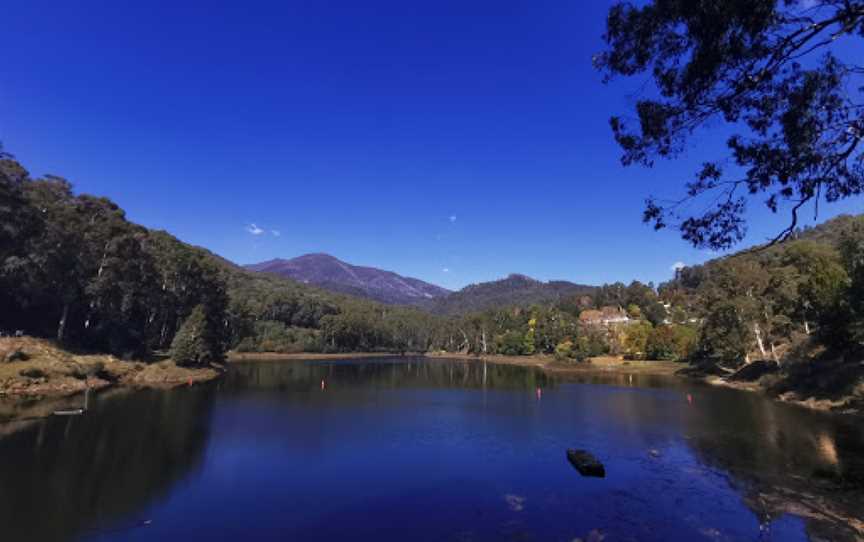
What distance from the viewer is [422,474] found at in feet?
92.8

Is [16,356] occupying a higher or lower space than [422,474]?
higher

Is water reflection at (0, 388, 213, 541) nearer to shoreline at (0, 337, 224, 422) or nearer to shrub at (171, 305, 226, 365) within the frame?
shoreline at (0, 337, 224, 422)

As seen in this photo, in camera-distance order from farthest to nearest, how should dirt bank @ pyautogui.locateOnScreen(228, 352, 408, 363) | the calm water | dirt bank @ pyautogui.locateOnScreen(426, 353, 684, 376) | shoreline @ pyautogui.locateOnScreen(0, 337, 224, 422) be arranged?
dirt bank @ pyautogui.locateOnScreen(228, 352, 408, 363)
dirt bank @ pyautogui.locateOnScreen(426, 353, 684, 376)
shoreline @ pyautogui.locateOnScreen(0, 337, 224, 422)
the calm water

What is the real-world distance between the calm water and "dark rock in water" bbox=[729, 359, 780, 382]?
21604 mm

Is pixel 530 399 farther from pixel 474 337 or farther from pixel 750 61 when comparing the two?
pixel 474 337

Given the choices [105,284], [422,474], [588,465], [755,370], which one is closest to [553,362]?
[755,370]

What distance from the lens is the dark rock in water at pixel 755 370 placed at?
227ft

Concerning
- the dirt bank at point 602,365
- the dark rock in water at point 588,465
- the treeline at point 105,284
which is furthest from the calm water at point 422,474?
the dirt bank at point 602,365

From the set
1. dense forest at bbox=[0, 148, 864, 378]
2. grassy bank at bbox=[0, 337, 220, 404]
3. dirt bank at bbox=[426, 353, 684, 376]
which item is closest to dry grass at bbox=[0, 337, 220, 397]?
grassy bank at bbox=[0, 337, 220, 404]

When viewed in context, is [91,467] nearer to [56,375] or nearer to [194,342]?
[56,375]

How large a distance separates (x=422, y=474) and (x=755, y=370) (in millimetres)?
65514

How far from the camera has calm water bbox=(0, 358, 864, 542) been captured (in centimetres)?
2017

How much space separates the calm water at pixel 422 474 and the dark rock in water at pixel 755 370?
21604 millimetres

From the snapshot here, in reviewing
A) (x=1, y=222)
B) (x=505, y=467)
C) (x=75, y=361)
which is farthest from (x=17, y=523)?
(x=1, y=222)
